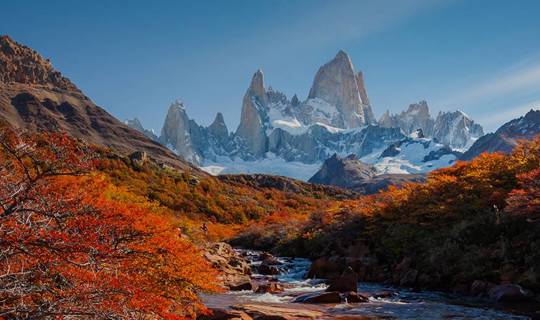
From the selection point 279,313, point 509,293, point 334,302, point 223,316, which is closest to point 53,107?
point 334,302

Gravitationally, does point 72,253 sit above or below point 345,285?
above

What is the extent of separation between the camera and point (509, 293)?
17.6m

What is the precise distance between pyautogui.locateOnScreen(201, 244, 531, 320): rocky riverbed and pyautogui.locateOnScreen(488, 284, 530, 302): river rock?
0.57m

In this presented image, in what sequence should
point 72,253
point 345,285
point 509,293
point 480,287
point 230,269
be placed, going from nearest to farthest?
1. point 72,253
2. point 509,293
3. point 480,287
4. point 345,285
5. point 230,269

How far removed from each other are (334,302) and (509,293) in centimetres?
669

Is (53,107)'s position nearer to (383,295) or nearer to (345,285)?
(345,285)

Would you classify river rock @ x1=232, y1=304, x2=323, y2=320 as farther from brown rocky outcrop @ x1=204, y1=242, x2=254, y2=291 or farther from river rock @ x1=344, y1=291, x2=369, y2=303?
brown rocky outcrop @ x1=204, y1=242, x2=254, y2=291

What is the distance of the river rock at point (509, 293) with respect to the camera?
17453 millimetres

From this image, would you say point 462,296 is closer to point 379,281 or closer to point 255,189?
point 379,281

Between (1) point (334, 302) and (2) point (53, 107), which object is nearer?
(1) point (334, 302)

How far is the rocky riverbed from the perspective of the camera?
16031 mm

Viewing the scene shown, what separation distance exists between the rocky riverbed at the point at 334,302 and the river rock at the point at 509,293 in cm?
57

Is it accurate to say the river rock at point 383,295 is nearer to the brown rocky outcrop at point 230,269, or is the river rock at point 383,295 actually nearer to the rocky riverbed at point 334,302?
the rocky riverbed at point 334,302

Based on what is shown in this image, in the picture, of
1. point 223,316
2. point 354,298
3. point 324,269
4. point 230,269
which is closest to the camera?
point 223,316
